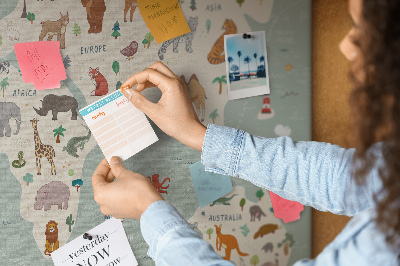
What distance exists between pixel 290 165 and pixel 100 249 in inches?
17.2

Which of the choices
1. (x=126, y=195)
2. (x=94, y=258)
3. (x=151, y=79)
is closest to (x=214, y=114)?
(x=151, y=79)

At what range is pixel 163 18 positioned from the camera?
0.75m

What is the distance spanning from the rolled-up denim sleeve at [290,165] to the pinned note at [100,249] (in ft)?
0.89

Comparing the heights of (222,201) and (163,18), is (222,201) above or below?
below

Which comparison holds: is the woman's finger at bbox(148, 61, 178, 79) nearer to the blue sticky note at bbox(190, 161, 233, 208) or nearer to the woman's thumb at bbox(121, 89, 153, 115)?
the woman's thumb at bbox(121, 89, 153, 115)

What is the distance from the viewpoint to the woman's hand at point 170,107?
69 cm

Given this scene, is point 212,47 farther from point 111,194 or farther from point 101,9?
point 111,194

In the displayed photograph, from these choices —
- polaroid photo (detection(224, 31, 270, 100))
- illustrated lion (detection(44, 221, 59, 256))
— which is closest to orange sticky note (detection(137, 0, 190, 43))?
polaroid photo (detection(224, 31, 270, 100))

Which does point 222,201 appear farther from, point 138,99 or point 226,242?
point 138,99

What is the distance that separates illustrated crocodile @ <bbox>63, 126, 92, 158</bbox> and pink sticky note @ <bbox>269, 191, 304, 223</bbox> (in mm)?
465

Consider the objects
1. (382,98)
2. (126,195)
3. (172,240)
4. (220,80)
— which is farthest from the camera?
(220,80)

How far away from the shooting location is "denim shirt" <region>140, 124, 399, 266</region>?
490 mm

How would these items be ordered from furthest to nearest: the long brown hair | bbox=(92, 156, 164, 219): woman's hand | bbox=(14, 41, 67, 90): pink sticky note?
bbox=(14, 41, 67, 90): pink sticky note
bbox=(92, 156, 164, 219): woman's hand
the long brown hair

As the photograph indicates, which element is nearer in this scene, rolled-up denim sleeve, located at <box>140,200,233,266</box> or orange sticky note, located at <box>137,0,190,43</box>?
rolled-up denim sleeve, located at <box>140,200,233,266</box>
